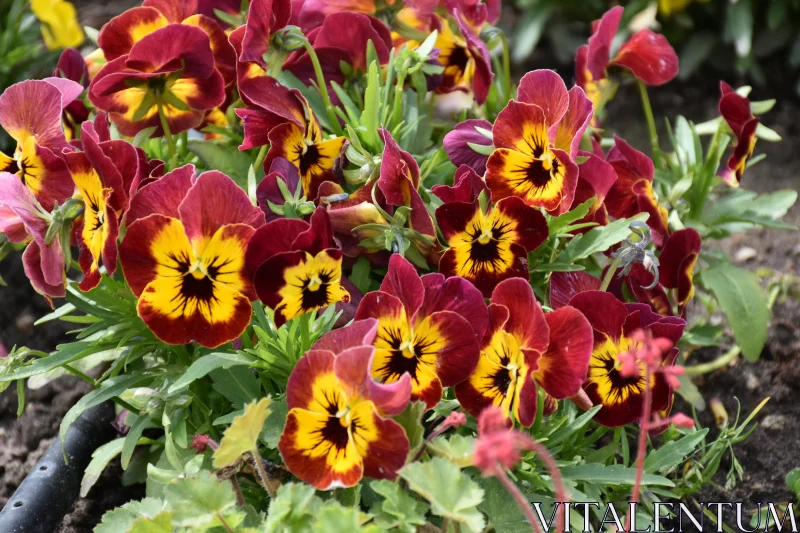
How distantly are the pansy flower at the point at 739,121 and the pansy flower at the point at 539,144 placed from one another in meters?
0.42

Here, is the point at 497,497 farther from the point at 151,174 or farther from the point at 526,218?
the point at 151,174

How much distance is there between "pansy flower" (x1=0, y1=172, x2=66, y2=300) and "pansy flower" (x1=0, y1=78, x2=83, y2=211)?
0.12ft

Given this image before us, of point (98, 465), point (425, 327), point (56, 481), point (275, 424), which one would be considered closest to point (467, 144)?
point (425, 327)

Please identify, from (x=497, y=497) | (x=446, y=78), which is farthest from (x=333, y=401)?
(x=446, y=78)

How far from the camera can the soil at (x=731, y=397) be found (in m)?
1.54

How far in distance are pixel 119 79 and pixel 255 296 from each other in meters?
0.38

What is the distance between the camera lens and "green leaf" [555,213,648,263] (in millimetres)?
1263

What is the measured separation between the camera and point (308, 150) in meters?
1.33

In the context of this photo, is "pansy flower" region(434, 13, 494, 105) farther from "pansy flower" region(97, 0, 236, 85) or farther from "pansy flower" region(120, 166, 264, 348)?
"pansy flower" region(120, 166, 264, 348)

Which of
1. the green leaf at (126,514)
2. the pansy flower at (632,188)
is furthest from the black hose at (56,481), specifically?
the pansy flower at (632,188)

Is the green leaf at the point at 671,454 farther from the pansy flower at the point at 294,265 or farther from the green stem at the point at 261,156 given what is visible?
the green stem at the point at 261,156

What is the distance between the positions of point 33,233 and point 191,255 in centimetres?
22

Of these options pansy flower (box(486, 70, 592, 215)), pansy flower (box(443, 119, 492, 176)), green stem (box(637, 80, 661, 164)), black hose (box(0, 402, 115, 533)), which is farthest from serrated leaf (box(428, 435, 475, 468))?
green stem (box(637, 80, 661, 164))

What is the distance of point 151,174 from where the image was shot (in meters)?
1.24
